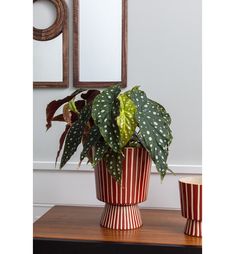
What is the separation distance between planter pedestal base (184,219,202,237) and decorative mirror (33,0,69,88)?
0.70 meters

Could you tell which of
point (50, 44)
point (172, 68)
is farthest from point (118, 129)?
point (50, 44)

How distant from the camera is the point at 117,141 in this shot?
0.89 metres

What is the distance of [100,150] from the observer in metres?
0.93

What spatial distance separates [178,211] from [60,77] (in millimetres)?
656

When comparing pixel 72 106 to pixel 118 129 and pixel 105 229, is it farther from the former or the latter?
pixel 105 229

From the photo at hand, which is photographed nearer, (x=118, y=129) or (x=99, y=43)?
(x=118, y=129)

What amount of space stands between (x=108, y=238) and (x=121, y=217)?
9 centimetres

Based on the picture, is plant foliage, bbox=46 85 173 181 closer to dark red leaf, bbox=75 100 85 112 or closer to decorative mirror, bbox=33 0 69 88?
dark red leaf, bbox=75 100 85 112

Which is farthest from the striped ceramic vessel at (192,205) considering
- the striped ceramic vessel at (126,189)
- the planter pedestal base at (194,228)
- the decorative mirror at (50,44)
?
the decorative mirror at (50,44)
